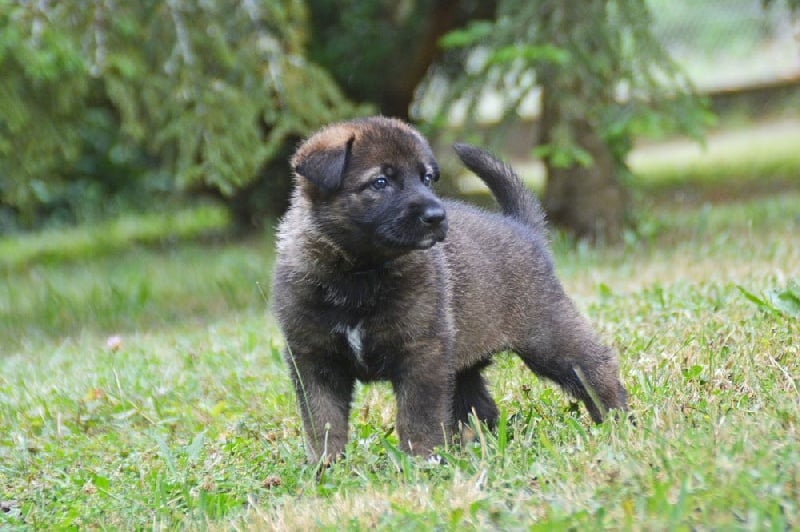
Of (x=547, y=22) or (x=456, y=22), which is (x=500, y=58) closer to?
(x=547, y=22)

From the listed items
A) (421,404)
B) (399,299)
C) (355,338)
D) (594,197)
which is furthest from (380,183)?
(594,197)

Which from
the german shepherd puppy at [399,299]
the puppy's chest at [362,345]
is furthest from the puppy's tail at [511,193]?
the puppy's chest at [362,345]

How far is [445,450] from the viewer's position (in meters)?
3.60

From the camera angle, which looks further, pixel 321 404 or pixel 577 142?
pixel 577 142

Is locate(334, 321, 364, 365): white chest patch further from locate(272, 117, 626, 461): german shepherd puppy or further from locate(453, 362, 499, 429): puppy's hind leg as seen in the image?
locate(453, 362, 499, 429): puppy's hind leg

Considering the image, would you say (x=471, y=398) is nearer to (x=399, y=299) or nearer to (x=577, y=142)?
(x=399, y=299)

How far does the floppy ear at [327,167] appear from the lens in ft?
12.7

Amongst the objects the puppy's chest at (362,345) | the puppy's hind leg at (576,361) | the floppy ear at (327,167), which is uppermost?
the floppy ear at (327,167)

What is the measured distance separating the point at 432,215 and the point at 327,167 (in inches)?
17.3

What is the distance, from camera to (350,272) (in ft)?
12.8

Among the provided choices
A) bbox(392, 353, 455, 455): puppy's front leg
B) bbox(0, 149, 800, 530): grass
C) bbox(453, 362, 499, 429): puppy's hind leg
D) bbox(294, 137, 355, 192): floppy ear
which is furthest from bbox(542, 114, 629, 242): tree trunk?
bbox(392, 353, 455, 455): puppy's front leg

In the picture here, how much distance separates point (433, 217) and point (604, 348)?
109cm

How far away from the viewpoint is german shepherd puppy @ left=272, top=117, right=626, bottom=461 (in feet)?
12.3

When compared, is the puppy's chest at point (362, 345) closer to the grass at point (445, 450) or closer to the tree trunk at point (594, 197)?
the grass at point (445, 450)
